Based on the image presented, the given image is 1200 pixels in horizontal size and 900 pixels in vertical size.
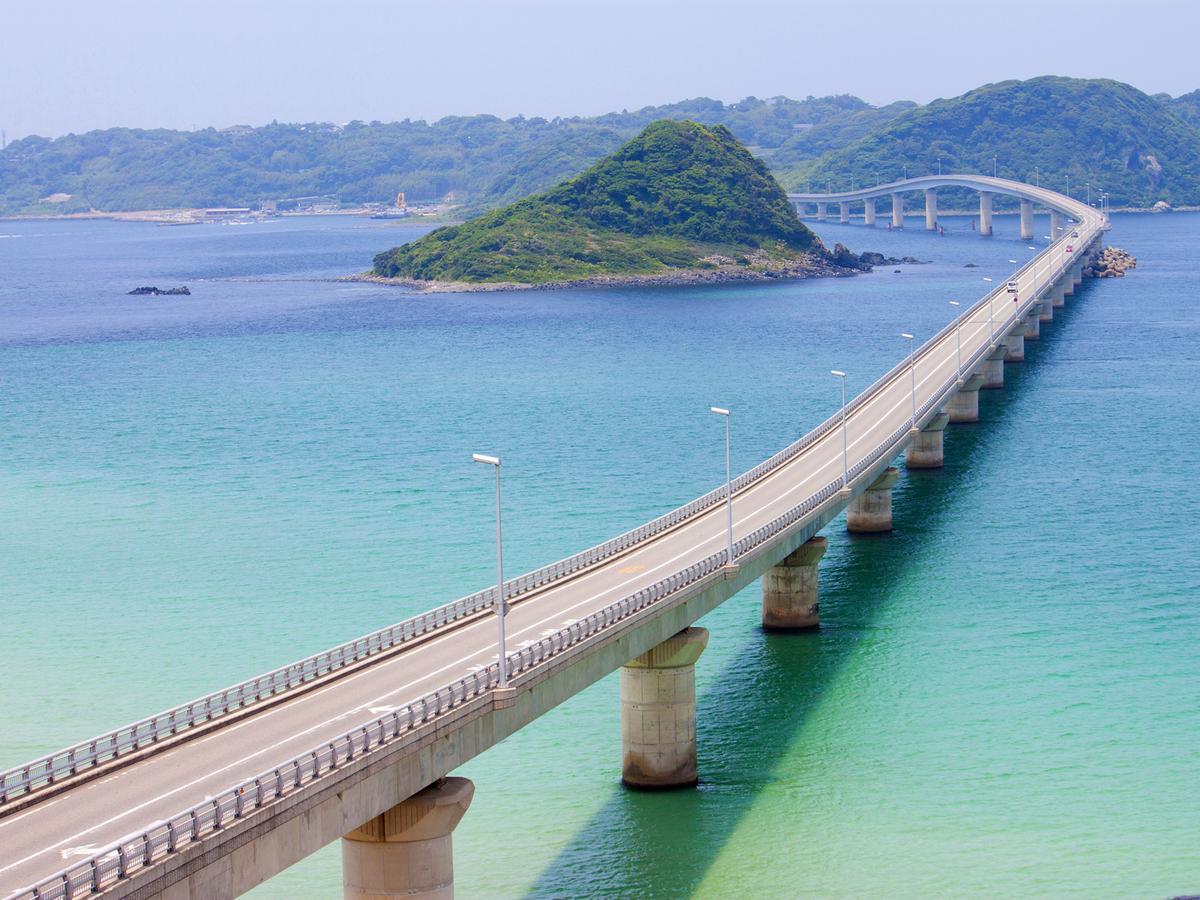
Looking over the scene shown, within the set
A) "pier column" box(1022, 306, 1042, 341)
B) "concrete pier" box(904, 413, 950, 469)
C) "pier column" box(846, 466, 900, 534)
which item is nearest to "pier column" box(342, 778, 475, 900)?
"pier column" box(846, 466, 900, 534)

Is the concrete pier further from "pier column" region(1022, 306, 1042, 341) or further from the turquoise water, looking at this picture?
"pier column" region(1022, 306, 1042, 341)

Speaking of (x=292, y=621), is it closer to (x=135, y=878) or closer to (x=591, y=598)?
(x=591, y=598)

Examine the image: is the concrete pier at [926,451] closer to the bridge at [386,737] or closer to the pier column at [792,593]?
the pier column at [792,593]

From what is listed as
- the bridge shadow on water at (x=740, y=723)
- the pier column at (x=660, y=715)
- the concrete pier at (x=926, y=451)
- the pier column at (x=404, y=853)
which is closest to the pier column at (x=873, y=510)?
the bridge shadow on water at (x=740, y=723)

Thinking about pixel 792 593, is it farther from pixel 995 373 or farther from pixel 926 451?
pixel 995 373

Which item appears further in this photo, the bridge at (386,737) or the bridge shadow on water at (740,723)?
the bridge shadow on water at (740,723)

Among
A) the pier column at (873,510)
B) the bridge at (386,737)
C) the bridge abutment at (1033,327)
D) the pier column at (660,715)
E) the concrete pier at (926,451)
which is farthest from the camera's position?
the bridge abutment at (1033,327)

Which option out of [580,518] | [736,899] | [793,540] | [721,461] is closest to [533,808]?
[736,899]
